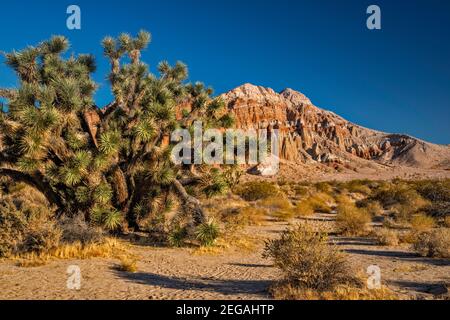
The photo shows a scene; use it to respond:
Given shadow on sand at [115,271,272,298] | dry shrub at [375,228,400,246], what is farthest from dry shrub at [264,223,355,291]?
dry shrub at [375,228,400,246]

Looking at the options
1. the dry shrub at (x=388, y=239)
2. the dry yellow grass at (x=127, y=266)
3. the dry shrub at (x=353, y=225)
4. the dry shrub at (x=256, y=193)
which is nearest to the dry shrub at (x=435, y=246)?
the dry shrub at (x=388, y=239)

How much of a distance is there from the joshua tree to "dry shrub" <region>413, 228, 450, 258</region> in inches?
222

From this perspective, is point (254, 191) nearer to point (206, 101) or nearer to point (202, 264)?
point (206, 101)

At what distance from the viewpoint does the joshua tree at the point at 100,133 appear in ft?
35.1

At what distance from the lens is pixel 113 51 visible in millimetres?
13000

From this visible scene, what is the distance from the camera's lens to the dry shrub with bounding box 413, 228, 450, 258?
9.83 metres

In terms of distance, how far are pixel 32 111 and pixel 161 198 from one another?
4717 mm

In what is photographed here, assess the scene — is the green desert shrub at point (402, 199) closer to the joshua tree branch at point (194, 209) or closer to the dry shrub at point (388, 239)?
the dry shrub at point (388, 239)

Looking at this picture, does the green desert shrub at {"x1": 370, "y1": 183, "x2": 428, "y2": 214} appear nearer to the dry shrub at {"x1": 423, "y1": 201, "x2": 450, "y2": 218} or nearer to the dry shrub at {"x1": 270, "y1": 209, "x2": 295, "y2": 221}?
the dry shrub at {"x1": 423, "y1": 201, "x2": 450, "y2": 218}

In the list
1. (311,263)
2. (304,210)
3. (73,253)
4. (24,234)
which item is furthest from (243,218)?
(304,210)

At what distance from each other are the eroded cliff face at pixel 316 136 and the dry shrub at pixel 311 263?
5962 cm

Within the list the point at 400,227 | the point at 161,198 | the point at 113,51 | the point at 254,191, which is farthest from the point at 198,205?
→ the point at 254,191

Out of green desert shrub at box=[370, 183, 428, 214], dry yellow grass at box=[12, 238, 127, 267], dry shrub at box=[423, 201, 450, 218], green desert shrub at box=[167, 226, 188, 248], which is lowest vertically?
dry yellow grass at box=[12, 238, 127, 267]
